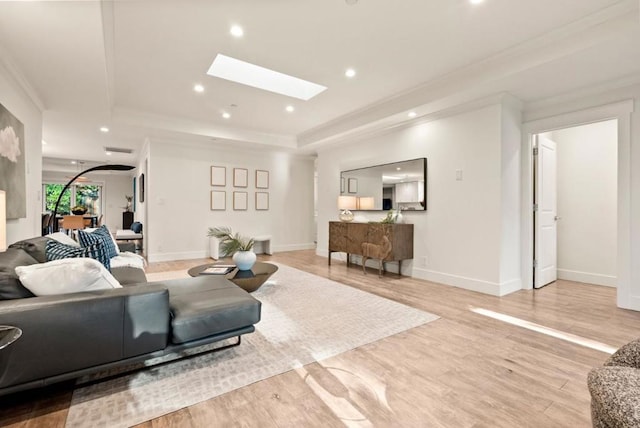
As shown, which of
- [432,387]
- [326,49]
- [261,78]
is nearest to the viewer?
[432,387]

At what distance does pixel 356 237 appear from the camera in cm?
519

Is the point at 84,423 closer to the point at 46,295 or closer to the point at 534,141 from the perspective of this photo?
the point at 46,295

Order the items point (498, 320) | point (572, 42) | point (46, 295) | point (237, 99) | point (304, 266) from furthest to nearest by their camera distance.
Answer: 1. point (304, 266)
2. point (237, 99)
3. point (498, 320)
4. point (572, 42)
5. point (46, 295)

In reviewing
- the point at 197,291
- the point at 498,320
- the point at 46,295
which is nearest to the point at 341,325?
the point at 197,291

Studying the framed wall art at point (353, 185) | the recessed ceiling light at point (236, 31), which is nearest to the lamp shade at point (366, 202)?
the framed wall art at point (353, 185)

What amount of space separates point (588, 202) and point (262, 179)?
6.13 m

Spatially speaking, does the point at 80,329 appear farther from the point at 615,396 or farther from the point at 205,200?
the point at 205,200

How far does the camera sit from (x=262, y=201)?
285 inches

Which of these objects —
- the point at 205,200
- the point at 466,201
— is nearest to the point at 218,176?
the point at 205,200

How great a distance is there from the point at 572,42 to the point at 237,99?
400 cm

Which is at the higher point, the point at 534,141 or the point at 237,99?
the point at 237,99

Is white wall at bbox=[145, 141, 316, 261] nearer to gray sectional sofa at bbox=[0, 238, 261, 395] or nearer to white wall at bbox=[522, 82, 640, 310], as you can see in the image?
gray sectional sofa at bbox=[0, 238, 261, 395]

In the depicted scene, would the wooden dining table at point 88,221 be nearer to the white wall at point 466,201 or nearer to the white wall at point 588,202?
the white wall at point 466,201

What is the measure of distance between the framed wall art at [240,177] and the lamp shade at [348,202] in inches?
96.5
